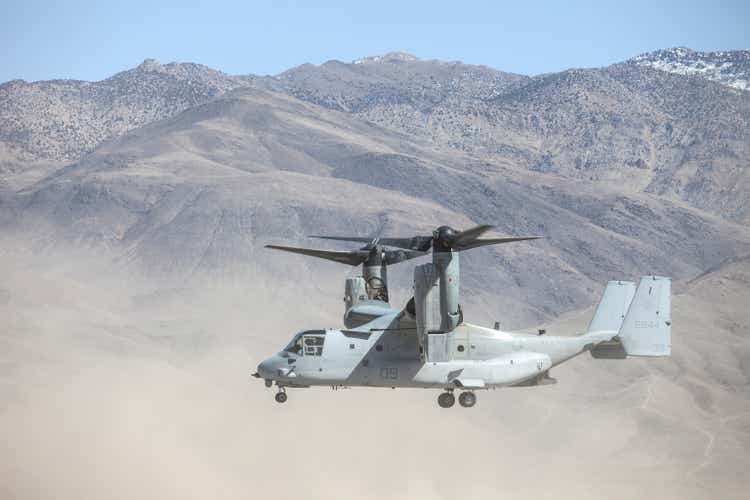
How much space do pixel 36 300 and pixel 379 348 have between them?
382ft

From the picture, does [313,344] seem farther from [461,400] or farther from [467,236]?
[467,236]

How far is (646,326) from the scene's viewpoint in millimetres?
46094

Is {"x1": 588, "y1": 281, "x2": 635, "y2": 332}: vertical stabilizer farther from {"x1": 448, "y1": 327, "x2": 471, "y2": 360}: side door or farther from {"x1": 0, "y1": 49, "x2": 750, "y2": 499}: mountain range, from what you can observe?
{"x1": 0, "y1": 49, "x2": 750, "y2": 499}: mountain range

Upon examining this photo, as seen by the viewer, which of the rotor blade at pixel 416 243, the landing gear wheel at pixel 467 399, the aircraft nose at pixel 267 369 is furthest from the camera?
the aircraft nose at pixel 267 369

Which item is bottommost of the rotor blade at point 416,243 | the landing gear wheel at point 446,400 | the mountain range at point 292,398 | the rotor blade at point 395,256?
the mountain range at point 292,398

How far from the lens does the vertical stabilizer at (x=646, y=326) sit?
46.1 meters

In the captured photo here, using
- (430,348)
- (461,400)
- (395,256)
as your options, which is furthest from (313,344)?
(395,256)

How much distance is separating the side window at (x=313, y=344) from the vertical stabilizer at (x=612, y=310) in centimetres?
1296

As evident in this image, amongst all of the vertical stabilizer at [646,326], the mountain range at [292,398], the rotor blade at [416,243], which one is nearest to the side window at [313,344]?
the rotor blade at [416,243]

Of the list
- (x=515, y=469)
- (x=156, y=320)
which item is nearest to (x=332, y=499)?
(x=515, y=469)

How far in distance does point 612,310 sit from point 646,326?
1819mm

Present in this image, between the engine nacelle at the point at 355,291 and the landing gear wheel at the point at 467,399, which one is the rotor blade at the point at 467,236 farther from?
the engine nacelle at the point at 355,291

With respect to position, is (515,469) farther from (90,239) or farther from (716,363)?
(90,239)

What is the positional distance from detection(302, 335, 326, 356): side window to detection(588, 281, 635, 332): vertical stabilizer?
13.0m
